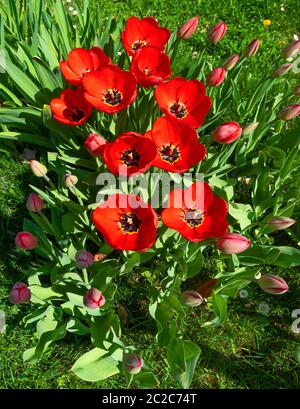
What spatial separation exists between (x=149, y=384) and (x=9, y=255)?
0.94m

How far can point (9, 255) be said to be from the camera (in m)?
2.23

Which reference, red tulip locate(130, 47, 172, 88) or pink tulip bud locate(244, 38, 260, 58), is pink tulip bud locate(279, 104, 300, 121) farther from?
red tulip locate(130, 47, 172, 88)

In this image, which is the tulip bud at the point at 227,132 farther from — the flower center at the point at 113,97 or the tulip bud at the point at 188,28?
the tulip bud at the point at 188,28

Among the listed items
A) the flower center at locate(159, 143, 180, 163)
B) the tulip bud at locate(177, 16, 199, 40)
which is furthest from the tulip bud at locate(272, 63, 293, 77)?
the flower center at locate(159, 143, 180, 163)

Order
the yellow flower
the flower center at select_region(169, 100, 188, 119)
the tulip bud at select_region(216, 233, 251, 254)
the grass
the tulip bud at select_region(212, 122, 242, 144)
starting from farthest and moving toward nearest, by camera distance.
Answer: the yellow flower → the grass → the flower center at select_region(169, 100, 188, 119) → the tulip bud at select_region(212, 122, 242, 144) → the tulip bud at select_region(216, 233, 251, 254)

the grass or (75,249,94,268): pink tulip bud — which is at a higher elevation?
(75,249,94,268): pink tulip bud

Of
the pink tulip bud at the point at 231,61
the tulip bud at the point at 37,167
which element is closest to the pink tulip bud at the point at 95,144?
the tulip bud at the point at 37,167

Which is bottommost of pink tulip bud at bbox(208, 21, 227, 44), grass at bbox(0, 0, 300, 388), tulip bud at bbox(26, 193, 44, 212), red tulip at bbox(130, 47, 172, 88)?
grass at bbox(0, 0, 300, 388)

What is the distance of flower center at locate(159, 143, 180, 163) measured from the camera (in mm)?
1643

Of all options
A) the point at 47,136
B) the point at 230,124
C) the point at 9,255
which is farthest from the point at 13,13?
the point at 230,124

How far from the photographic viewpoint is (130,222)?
1.62 metres

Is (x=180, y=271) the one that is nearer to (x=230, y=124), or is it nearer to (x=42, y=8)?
(x=230, y=124)

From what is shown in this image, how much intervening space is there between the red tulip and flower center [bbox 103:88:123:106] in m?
0.13

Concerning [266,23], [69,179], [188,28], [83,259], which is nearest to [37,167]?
[69,179]
